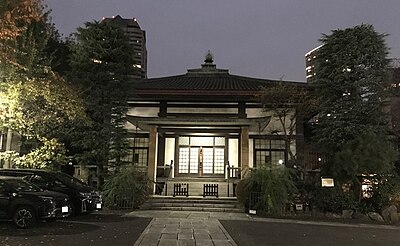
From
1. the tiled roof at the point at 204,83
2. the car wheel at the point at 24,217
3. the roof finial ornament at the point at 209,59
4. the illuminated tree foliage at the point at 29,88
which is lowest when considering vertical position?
the car wheel at the point at 24,217

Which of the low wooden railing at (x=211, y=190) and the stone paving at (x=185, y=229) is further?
the low wooden railing at (x=211, y=190)

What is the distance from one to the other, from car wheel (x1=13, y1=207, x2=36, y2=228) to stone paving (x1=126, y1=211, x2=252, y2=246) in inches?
125

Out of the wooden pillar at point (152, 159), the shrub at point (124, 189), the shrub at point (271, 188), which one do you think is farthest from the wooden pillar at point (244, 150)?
the shrub at point (124, 189)

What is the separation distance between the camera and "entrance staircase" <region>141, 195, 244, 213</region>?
1399 centimetres

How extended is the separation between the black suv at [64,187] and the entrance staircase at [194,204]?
2.73 meters

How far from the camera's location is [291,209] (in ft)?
44.9

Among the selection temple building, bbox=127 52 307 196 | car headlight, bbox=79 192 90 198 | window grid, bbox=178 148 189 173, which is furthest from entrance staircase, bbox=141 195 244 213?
window grid, bbox=178 148 189 173

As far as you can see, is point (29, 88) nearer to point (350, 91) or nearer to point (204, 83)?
point (204, 83)

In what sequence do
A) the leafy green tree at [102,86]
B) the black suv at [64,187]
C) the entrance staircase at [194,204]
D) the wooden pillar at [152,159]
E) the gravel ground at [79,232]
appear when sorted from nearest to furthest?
the gravel ground at [79,232], the black suv at [64,187], the entrance staircase at [194,204], the leafy green tree at [102,86], the wooden pillar at [152,159]

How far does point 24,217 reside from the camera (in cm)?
926

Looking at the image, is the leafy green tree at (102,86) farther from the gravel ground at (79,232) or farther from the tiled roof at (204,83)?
the gravel ground at (79,232)

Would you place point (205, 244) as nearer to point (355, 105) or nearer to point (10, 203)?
point (10, 203)

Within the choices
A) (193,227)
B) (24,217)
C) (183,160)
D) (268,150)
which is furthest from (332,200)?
(24,217)

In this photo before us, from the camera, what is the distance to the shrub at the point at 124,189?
44.3ft
